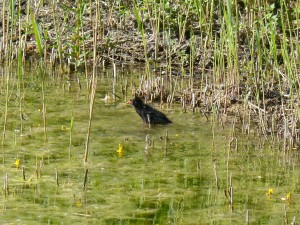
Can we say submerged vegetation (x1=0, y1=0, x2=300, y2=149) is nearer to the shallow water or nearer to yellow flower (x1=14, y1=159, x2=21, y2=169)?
the shallow water

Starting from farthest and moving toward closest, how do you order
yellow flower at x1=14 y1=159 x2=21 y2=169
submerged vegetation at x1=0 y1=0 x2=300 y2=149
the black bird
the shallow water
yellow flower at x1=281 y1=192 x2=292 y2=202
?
the black bird → submerged vegetation at x1=0 y1=0 x2=300 y2=149 → yellow flower at x1=14 y1=159 x2=21 y2=169 → yellow flower at x1=281 y1=192 x2=292 y2=202 → the shallow water

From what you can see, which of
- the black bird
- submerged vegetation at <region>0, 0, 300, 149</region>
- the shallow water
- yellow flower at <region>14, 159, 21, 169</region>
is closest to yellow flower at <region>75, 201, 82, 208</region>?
the shallow water

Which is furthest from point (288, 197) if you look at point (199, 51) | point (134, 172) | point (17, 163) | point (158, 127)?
point (199, 51)

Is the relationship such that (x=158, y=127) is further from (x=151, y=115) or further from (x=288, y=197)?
(x=288, y=197)

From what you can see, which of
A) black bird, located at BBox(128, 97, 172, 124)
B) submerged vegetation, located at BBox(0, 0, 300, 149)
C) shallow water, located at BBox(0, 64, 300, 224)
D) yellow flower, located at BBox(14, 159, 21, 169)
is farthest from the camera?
black bird, located at BBox(128, 97, 172, 124)

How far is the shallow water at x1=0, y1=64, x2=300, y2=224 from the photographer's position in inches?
191

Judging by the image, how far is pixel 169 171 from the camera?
19.1 feet

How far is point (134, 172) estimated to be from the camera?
18.8 feet

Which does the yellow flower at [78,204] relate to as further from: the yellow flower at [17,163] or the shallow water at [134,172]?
the yellow flower at [17,163]

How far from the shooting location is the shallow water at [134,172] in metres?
4.85

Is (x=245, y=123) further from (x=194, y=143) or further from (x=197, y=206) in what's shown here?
(x=197, y=206)

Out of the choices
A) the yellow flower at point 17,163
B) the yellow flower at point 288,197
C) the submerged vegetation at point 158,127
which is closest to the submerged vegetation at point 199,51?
the submerged vegetation at point 158,127

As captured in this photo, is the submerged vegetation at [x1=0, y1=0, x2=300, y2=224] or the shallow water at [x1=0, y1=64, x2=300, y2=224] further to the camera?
the submerged vegetation at [x1=0, y1=0, x2=300, y2=224]

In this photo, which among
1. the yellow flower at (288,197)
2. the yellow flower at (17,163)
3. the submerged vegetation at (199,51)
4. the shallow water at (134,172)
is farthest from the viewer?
the submerged vegetation at (199,51)
